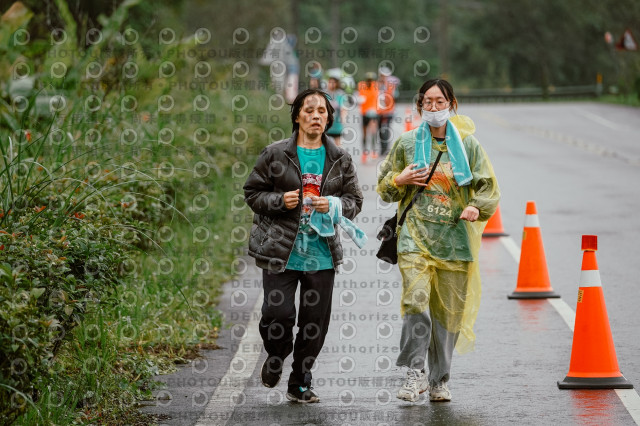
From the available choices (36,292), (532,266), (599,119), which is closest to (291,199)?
(36,292)

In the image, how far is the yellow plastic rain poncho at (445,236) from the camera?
7238 mm

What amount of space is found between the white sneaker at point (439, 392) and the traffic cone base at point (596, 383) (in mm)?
780

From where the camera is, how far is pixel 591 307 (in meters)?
7.70

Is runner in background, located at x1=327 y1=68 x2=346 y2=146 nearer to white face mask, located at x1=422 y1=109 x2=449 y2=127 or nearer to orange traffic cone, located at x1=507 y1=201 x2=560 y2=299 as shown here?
orange traffic cone, located at x1=507 y1=201 x2=560 y2=299

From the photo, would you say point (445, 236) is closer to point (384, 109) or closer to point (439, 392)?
point (439, 392)

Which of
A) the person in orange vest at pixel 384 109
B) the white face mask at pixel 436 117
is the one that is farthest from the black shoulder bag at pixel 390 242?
the person in orange vest at pixel 384 109

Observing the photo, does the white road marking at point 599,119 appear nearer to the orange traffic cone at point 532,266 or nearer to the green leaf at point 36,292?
the orange traffic cone at point 532,266

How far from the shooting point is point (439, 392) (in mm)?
7242

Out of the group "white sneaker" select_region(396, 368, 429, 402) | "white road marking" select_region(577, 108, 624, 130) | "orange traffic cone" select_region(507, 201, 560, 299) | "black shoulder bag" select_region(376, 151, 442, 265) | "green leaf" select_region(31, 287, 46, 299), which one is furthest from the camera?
"white road marking" select_region(577, 108, 624, 130)

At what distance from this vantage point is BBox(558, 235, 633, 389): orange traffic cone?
24.7ft

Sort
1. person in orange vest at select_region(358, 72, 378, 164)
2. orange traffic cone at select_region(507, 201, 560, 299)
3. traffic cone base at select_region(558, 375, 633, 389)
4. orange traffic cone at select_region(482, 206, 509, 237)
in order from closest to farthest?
traffic cone base at select_region(558, 375, 633, 389) < orange traffic cone at select_region(507, 201, 560, 299) < orange traffic cone at select_region(482, 206, 509, 237) < person in orange vest at select_region(358, 72, 378, 164)

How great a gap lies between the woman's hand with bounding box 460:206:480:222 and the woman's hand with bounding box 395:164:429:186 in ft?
0.96

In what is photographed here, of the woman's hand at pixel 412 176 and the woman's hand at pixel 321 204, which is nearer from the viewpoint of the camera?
the woman's hand at pixel 321 204

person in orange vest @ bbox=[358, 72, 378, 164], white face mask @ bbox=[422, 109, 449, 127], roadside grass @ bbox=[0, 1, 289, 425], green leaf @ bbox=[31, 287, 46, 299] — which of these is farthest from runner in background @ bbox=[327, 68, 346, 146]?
green leaf @ bbox=[31, 287, 46, 299]
